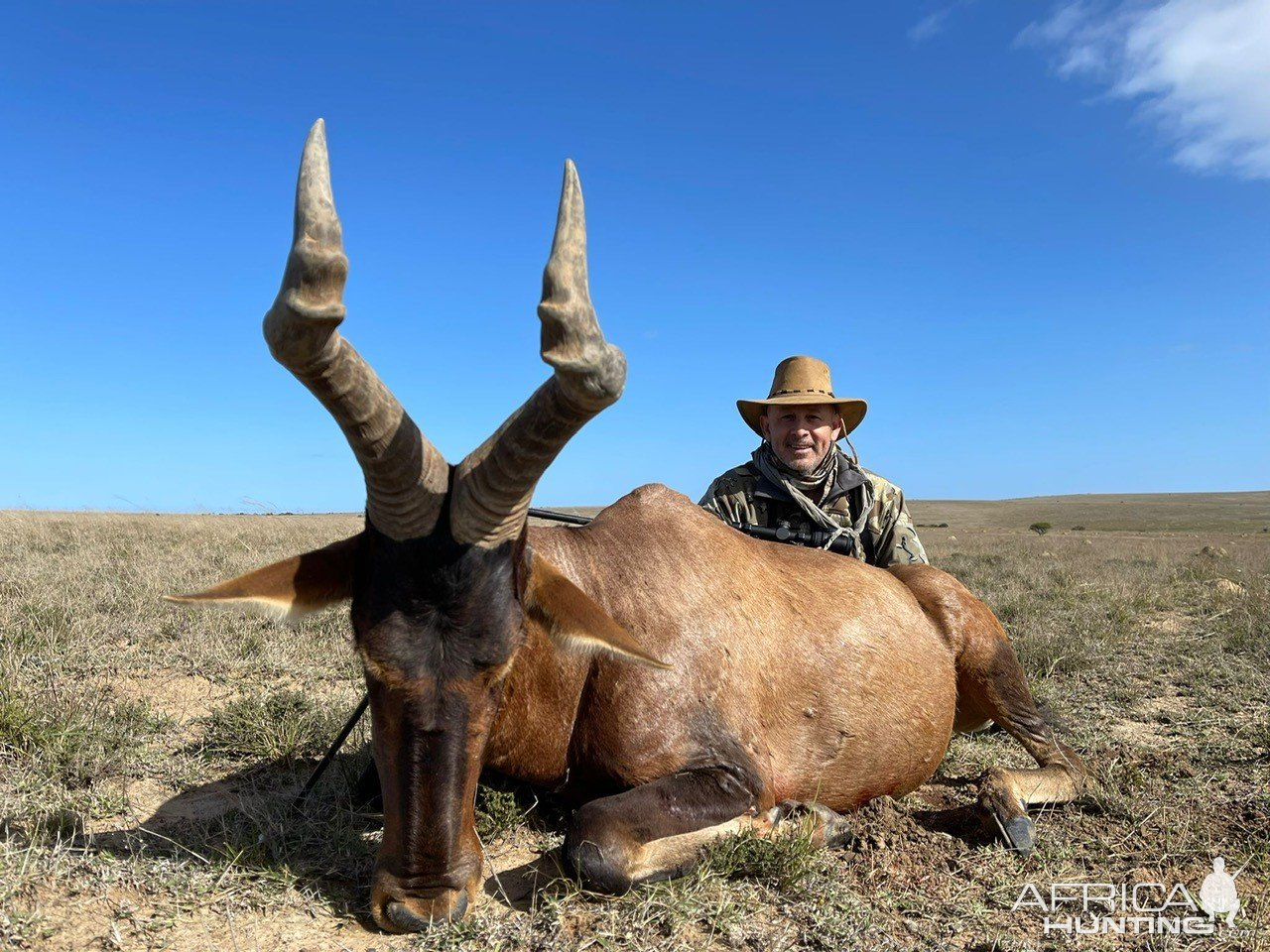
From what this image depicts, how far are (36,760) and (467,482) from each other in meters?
3.11

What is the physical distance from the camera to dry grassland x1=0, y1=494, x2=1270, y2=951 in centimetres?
330

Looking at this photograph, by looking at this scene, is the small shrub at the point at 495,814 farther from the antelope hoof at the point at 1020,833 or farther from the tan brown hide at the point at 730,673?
the antelope hoof at the point at 1020,833

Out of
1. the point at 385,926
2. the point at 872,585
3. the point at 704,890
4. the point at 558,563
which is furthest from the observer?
the point at 872,585

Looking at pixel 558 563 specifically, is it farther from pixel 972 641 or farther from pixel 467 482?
pixel 972 641

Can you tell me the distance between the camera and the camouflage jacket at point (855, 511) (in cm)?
708

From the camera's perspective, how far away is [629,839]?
3.54m

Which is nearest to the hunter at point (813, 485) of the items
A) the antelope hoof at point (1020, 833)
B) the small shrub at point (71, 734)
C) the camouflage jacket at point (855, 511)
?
the camouflage jacket at point (855, 511)

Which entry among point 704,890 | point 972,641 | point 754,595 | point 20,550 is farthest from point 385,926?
point 20,550

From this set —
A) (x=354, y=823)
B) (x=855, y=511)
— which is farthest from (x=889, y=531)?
(x=354, y=823)

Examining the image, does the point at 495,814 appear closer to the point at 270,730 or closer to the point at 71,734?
the point at 270,730

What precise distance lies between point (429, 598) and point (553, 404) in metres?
0.84

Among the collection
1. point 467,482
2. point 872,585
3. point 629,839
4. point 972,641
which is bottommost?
point 629,839
